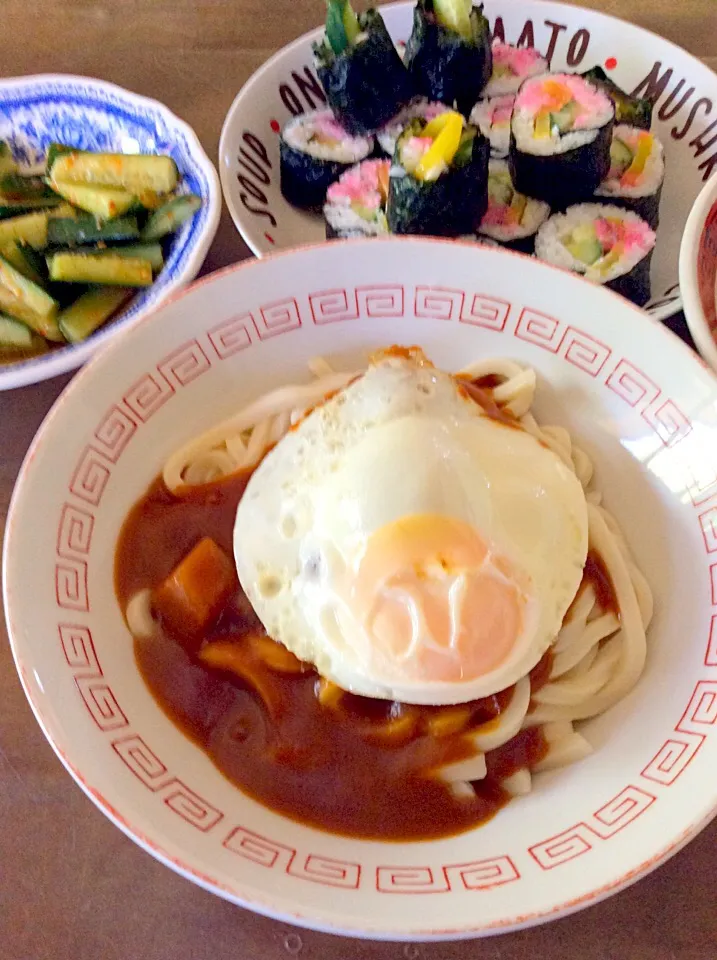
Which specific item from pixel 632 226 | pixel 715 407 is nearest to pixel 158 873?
pixel 715 407

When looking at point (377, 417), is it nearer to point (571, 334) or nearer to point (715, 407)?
point (571, 334)

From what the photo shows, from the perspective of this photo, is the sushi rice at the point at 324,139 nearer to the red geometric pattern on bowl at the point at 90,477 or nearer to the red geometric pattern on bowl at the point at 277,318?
the red geometric pattern on bowl at the point at 277,318

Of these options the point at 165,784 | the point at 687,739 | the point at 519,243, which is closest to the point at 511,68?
the point at 519,243

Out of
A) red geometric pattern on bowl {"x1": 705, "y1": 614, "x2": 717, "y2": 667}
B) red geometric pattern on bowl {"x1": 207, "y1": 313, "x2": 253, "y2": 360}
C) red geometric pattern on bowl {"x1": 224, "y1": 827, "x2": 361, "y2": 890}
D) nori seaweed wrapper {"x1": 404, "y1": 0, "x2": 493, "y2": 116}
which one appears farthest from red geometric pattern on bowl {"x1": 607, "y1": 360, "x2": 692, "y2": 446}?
nori seaweed wrapper {"x1": 404, "y1": 0, "x2": 493, "y2": 116}

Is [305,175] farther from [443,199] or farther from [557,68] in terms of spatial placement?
[557,68]

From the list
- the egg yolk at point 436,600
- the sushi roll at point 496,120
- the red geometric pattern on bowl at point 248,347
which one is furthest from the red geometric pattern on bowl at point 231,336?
the sushi roll at point 496,120

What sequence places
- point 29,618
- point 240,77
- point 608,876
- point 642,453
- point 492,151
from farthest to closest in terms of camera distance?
point 240,77
point 492,151
point 642,453
point 29,618
point 608,876

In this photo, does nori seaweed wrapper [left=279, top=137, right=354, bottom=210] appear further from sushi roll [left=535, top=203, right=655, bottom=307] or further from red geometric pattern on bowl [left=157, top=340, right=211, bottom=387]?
red geometric pattern on bowl [left=157, top=340, right=211, bottom=387]
